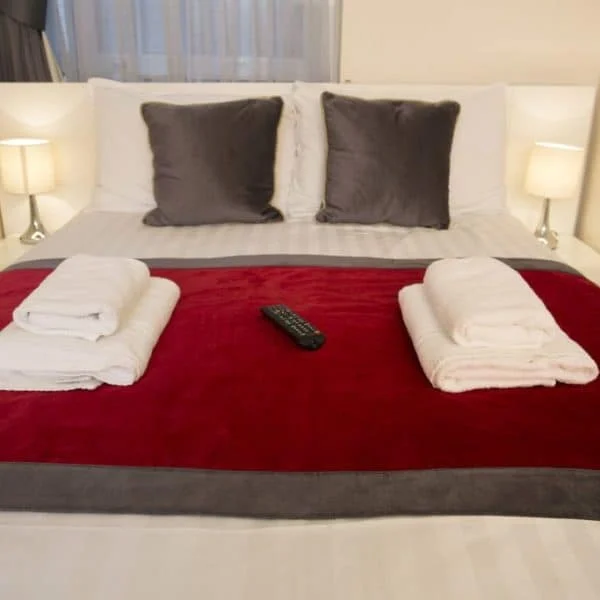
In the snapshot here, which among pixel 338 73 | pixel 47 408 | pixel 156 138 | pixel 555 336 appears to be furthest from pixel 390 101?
pixel 47 408

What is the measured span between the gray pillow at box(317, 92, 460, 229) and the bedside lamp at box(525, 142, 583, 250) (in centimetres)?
48

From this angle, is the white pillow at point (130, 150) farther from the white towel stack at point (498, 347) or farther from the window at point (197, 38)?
the white towel stack at point (498, 347)

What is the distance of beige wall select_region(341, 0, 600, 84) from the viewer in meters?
2.66

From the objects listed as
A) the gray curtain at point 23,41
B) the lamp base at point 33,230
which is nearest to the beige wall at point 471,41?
the gray curtain at point 23,41

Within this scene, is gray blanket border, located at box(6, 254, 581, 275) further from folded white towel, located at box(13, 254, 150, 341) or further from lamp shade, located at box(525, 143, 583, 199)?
lamp shade, located at box(525, 143, 583, 199)

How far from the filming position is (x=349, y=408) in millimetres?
1167

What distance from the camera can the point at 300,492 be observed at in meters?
0.99

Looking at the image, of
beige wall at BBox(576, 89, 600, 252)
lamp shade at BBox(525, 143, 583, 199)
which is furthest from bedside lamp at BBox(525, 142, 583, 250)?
beige wall at BBox(576, 89, 600, 252)

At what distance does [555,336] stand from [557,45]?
6.07ft

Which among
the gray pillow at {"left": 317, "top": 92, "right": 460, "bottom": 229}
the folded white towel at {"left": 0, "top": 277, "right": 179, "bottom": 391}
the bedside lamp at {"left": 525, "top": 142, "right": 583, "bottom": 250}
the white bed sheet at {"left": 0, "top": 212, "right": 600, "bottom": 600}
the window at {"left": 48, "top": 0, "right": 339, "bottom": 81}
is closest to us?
the white bed sheet at {"left": 0, "top": 212, "right": 600, "bottom": 600}

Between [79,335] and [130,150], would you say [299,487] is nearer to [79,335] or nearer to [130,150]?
[79,335]

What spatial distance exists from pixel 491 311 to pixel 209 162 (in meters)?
1.22

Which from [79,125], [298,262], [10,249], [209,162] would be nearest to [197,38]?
[79,125]

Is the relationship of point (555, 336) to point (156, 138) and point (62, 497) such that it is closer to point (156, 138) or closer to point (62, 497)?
point (62, 497)
